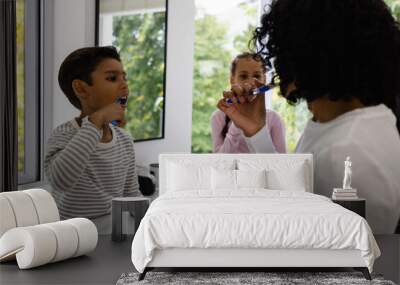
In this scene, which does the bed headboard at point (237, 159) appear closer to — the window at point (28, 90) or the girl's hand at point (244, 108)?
the girl's hand at point (244, 108)

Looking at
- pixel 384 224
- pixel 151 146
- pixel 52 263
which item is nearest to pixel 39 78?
pixel 151 146

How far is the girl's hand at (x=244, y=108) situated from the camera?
6227mm

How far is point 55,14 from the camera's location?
6273mm

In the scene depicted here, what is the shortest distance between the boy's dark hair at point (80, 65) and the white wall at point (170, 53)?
0.05 metres

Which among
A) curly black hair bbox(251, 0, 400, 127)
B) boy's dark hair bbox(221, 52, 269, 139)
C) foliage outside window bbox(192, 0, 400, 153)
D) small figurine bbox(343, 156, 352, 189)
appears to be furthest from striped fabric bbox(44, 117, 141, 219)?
small figurine bbox(343, 156, 352, 189)

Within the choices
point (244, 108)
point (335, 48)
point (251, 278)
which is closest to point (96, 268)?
point (251, 278)

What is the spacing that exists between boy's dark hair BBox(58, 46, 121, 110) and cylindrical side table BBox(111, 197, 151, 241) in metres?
0.94

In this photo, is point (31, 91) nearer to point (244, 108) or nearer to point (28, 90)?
point (28, 90)

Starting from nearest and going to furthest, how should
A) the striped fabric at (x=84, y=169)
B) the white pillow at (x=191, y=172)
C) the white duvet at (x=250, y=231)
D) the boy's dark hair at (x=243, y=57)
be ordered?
the white duvet at (x=250, y=231)
the white pillow at (x=191, y=172)
the boy's dark hair at (x=243, y=57)
the striped fabric at (x=84, y=169)

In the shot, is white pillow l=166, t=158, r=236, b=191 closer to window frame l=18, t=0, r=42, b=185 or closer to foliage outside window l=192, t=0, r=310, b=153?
foliage outside window l=192, t=0, r=310, b=153

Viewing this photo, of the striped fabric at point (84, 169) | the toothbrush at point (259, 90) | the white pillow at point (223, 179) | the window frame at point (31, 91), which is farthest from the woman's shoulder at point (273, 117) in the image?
the window frame at point (31, 91)

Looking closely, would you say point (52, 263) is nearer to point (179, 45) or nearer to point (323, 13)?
point (179, 45)

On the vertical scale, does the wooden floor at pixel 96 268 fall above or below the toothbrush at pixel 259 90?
below

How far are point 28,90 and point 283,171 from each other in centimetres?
225
